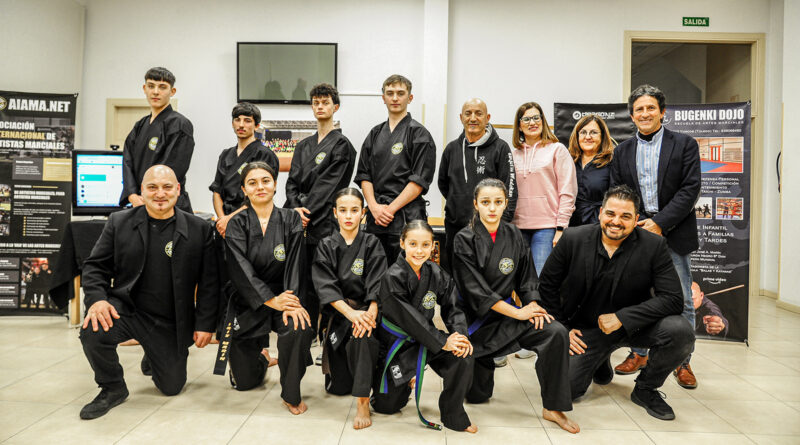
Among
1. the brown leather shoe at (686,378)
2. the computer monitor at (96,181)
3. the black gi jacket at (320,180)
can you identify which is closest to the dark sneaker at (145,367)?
the black gi jacket at (320,180)

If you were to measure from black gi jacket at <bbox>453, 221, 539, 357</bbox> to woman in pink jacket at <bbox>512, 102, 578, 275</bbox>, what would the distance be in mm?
635

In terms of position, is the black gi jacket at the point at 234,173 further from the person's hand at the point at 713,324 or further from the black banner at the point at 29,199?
the person's hand at the point at 713,324

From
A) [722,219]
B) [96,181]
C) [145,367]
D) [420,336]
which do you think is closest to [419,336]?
[420,336]

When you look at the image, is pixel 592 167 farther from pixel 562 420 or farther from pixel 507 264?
pixel 562 420

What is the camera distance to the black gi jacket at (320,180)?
284cm

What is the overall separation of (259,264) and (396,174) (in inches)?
39.2

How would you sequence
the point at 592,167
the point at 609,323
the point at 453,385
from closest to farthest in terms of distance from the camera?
the point at 453,385 → the point at 609,323 → the point at 592,167

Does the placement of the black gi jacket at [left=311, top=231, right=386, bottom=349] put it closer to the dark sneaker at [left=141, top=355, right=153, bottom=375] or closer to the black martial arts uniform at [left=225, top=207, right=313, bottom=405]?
the black martial arts uniform at [left=225, top=207, right=313, bottom=405]

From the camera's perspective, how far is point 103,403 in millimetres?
2066

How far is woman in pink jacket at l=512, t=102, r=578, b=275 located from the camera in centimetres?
284

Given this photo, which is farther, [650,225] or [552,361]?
[650,225]

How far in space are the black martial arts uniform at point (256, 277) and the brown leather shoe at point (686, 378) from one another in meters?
2.08

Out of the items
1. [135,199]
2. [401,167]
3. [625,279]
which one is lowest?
[625,279]

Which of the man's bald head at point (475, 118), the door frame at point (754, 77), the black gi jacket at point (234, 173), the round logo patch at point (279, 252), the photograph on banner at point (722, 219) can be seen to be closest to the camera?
the round logo patch at point (279, 252)
